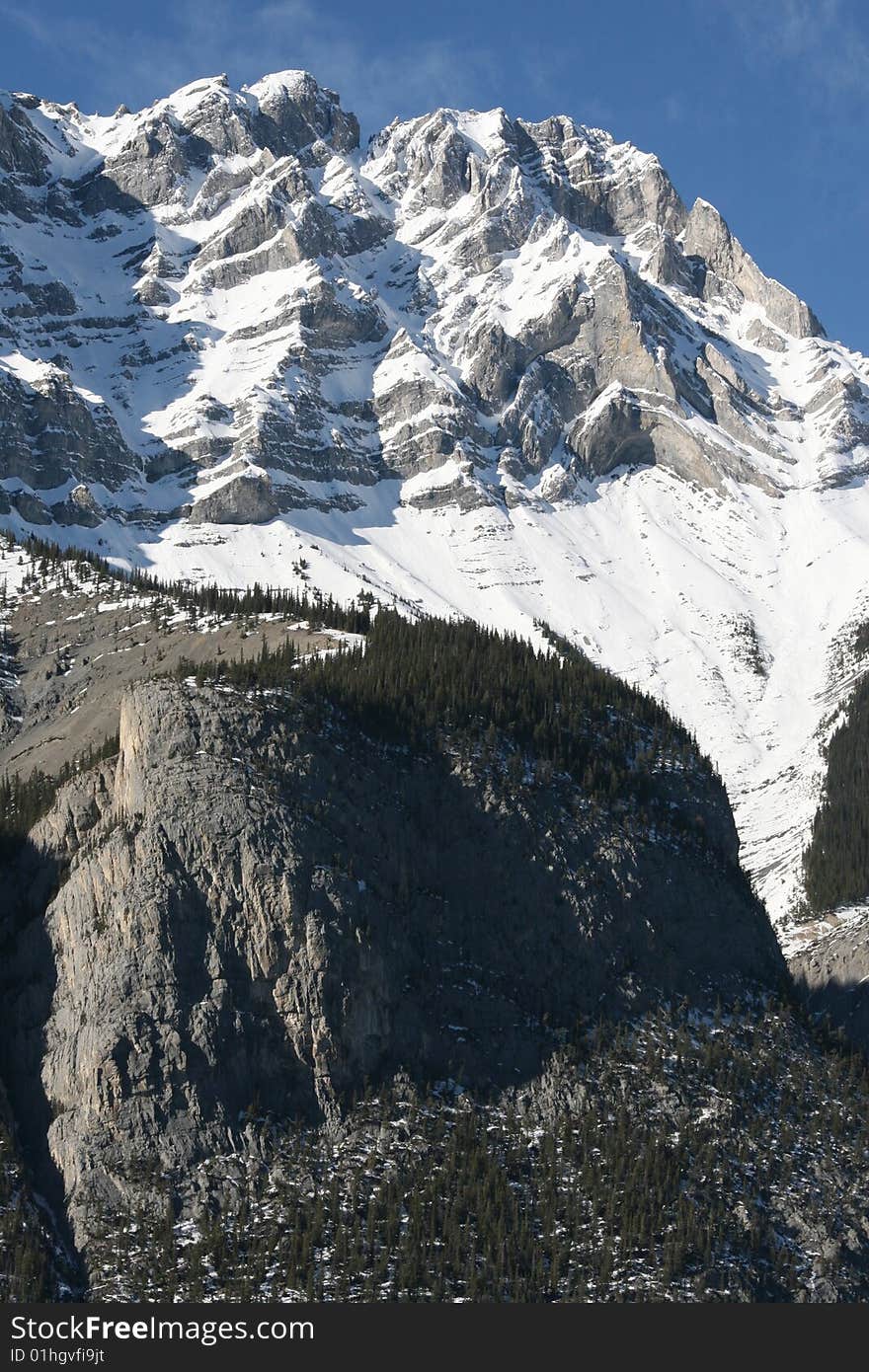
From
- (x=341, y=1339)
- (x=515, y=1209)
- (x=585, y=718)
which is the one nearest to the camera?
(x=341, y=1339)

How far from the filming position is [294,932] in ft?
431

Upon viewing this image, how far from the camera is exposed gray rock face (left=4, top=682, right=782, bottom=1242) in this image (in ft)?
415

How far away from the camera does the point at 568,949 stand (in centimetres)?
14338

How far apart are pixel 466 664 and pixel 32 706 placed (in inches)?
2054

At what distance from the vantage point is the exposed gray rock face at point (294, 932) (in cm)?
12662

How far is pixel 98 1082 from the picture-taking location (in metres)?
126

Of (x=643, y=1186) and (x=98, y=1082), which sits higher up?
(x=98, y=1082)

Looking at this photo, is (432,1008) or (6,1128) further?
(432,1008)

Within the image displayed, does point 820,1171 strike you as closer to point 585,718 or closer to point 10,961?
point 585,718

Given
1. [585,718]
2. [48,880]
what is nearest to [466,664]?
[585,718]

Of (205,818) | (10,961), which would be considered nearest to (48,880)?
(10,961)

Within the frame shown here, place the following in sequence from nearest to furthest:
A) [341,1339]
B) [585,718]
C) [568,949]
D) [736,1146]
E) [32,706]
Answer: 1. [341,1339]
2. [736,1146]
3. [568,949]
4. [585,718]
5. [32,706]

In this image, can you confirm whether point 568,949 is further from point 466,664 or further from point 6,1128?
point 6,1128

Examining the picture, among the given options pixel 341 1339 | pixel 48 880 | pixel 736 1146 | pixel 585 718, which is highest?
pixel 585 718
